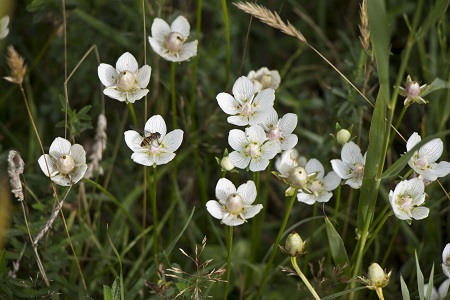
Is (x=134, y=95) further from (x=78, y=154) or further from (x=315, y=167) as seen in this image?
(x=315, y=167)

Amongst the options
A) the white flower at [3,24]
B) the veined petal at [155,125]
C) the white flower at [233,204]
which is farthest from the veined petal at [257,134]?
the white flower at [3,24]

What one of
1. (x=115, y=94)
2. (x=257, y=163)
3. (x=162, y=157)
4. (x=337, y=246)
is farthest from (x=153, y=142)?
(x=337, y=246)

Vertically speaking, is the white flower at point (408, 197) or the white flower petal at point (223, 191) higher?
the white flower at point (408, 197)

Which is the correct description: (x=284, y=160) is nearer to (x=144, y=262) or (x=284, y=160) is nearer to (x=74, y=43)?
(x=144, y=262)

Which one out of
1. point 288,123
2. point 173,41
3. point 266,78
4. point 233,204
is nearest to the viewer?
point 233,204

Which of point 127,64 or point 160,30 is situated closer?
point 127,64

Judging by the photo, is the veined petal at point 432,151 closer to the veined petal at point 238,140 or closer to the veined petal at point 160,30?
the veined petal at point 238,140
